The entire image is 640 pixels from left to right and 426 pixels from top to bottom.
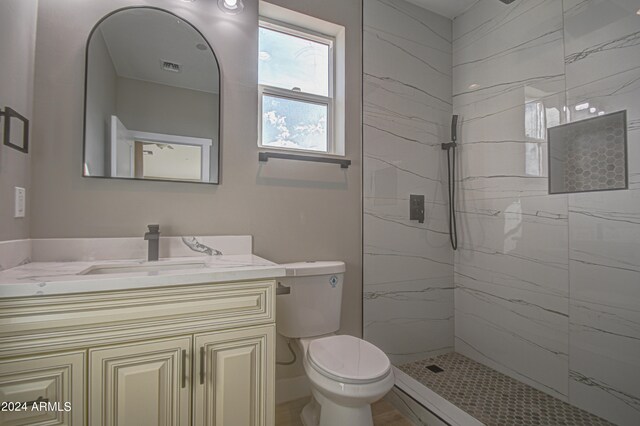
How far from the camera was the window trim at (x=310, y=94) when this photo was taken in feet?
6.07

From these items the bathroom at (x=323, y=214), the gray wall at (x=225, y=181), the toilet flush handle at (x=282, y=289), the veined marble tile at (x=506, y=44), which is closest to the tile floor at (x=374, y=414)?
the bathroom at (x=323, y=214)

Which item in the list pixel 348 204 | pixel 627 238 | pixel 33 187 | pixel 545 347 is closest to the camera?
pixel 33 187

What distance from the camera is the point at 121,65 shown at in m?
1.47

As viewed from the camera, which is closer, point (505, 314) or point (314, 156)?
point (314, 156)

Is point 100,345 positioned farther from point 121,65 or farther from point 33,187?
point 121,65

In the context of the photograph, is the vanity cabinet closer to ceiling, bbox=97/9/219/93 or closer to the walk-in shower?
the walk-in shower

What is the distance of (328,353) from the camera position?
138 centimetres

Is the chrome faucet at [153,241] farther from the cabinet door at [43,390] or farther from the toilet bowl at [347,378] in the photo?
the toilet bowl at [347,378]

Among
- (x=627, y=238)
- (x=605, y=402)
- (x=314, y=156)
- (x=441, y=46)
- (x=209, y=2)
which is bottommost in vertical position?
(x=605, y=402)

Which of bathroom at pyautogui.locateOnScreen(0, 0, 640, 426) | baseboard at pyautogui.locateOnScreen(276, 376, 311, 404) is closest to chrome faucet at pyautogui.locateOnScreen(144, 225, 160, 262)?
bathroom at pyautogui.locateOnScreen(0, 0, 640, 426)

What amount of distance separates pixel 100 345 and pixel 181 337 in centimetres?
23

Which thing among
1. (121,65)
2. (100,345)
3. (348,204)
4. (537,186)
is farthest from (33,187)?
(537,186)

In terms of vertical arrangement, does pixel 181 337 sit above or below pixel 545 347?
above

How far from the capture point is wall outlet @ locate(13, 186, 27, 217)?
1.18 m
